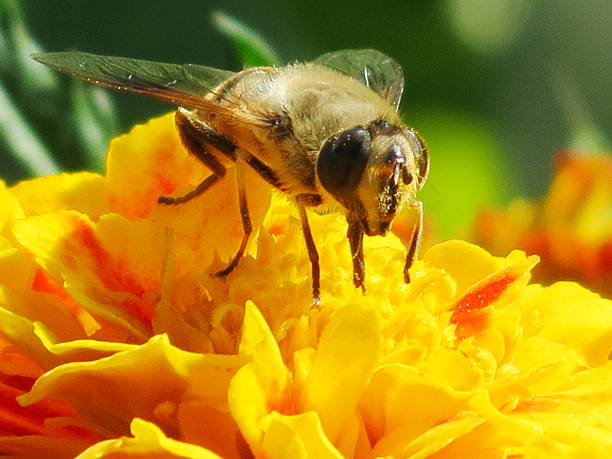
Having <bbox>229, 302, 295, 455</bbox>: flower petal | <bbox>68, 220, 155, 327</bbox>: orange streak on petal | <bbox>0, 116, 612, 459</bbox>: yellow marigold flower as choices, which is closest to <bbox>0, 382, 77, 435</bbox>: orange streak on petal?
<bbox>0, 116, 612, 459</bbox>: yellow marigold flower

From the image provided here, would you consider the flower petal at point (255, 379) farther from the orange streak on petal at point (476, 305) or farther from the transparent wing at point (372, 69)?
the transparent wing at point (372, 69)

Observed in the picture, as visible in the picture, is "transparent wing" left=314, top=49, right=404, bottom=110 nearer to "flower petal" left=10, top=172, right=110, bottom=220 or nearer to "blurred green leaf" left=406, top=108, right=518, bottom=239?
"flower petal" left=10, top=172, right=110, bottom=220

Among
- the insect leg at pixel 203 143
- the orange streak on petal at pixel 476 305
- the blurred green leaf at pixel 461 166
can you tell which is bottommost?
the blurred green leaf at pixel 461 166

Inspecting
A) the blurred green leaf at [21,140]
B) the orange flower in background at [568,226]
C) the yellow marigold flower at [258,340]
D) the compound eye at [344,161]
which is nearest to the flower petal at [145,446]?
the yellow marigold flower at [258,340]

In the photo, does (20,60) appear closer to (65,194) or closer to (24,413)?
(65,194)

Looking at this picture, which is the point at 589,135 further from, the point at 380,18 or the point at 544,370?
the point at 544,370

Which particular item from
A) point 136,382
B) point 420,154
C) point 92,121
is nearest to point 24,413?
point 136,382

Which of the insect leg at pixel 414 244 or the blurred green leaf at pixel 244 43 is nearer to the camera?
the insect leg at pixel 414 244

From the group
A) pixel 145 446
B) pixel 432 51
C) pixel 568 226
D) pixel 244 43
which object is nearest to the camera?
pixel 145 446
